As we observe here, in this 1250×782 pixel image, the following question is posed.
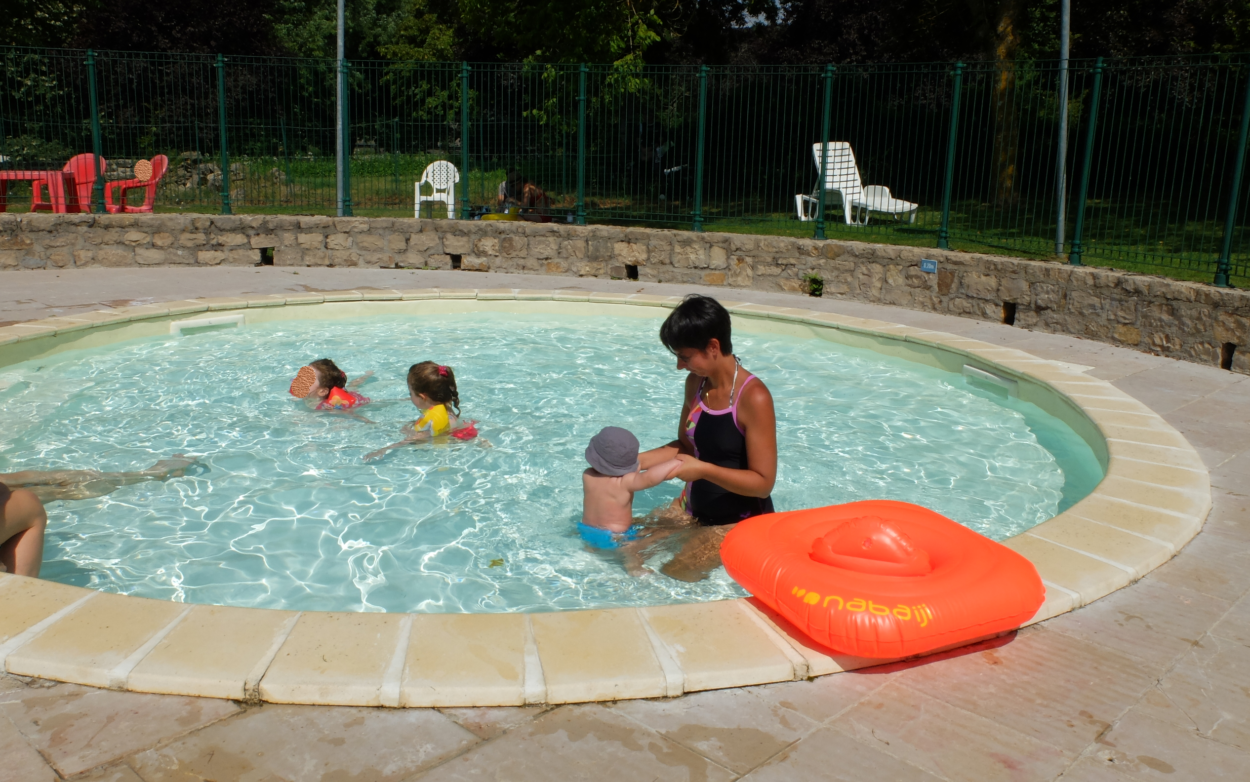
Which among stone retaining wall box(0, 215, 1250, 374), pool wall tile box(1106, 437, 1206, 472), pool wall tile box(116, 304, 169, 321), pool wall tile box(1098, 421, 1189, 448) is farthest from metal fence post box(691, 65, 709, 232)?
pool wall tile box(1106, 437, 1206, 472)

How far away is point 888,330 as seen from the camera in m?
9.12

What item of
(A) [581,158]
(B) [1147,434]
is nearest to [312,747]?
(B) [1147,434]

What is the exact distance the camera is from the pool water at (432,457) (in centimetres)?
471

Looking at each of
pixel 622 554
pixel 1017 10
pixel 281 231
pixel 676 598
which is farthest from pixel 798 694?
pixel 1017 10

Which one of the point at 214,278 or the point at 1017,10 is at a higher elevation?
the point at 1017,10

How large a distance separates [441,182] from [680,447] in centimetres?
1180

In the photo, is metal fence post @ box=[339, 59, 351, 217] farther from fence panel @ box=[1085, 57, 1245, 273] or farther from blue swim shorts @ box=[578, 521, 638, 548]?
blue swim shorts @ box=[578, 521, 638, 548]

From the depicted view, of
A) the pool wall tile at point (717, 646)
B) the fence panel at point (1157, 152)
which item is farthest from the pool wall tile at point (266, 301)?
the fence panel at point (1157, 152)

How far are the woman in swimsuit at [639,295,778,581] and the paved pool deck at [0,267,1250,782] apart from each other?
4.10 feet

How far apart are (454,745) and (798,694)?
1.08m

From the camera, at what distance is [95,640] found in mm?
3021

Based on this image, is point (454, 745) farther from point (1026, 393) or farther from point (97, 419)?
point (1026, 393)

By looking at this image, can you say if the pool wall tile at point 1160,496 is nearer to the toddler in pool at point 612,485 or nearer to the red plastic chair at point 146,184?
the toddler in pool at point 612,485

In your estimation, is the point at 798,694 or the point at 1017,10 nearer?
the point at 798,694
